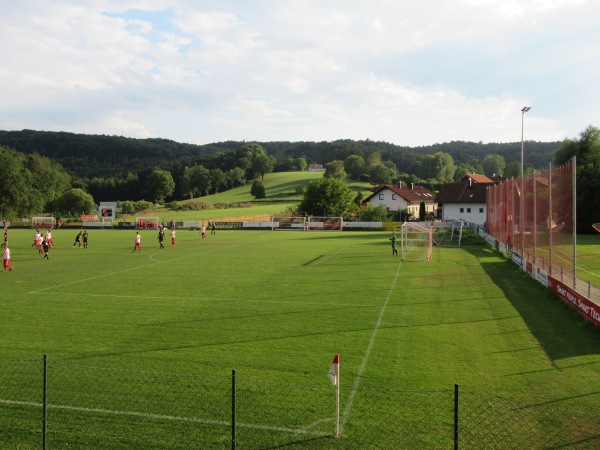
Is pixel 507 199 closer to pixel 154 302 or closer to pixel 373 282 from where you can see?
pixel 373 282

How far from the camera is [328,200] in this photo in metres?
79.9

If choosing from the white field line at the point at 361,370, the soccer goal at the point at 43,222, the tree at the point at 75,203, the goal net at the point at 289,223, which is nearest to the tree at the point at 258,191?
the tree at the point at 75,203

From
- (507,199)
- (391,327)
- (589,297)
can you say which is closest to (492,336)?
(391,327)

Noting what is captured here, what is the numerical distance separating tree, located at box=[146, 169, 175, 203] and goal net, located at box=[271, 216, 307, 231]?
75.9m

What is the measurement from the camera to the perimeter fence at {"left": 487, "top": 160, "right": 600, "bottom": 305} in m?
19.6

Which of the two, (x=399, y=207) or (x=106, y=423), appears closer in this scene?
(x=106, y=423)

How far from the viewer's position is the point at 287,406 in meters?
9.37

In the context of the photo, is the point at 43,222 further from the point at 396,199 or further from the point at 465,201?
the point at 465,201

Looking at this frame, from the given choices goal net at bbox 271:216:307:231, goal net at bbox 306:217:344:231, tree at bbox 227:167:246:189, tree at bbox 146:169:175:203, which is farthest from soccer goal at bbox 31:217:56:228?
tree at bbox 227:167:246:189

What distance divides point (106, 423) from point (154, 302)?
10638mm

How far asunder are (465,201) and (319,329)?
7199cm

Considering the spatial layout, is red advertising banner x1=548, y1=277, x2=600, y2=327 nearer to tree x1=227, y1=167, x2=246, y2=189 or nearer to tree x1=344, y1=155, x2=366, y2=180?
tree x1=227, y1=167, x2=246, y2=189

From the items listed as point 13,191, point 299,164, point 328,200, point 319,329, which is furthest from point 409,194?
point 299,164

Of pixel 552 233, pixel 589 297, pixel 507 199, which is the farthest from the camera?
pixel 507 199
